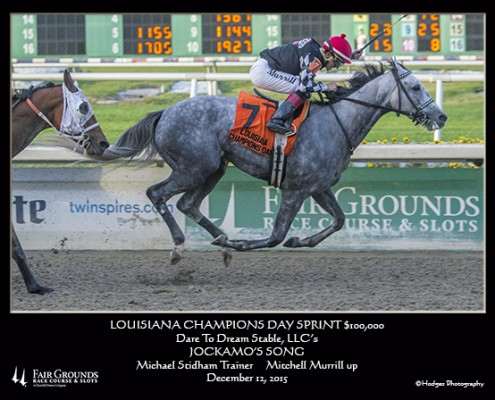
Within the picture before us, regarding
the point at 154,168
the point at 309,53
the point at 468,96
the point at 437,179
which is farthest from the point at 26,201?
the point at 468,96

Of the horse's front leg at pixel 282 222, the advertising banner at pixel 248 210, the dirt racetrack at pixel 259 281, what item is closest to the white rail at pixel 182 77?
the advertising banner at pixel 248 210

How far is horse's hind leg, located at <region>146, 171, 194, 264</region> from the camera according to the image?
21.3 feet

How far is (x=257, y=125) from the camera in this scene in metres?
6.30

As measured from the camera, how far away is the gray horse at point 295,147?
6.38 m

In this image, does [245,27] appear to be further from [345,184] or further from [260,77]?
[260,77]

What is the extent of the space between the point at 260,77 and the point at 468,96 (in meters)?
8.01

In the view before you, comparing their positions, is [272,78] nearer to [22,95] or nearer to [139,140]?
[139,140]

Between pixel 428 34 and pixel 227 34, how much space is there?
7.13 feet

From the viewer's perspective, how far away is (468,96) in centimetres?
1388

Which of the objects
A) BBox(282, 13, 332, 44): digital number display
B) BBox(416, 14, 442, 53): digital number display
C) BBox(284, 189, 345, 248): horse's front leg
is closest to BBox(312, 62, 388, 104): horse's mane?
BBox(284, 189, 345, 248): horse's front leg

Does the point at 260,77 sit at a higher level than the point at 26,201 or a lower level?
higher

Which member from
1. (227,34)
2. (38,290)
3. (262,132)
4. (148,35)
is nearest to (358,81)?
(262,132)

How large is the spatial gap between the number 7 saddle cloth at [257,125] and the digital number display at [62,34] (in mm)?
4711

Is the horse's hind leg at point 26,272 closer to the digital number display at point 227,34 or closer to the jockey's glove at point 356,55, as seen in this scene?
the jockey's glove at point 356,55
